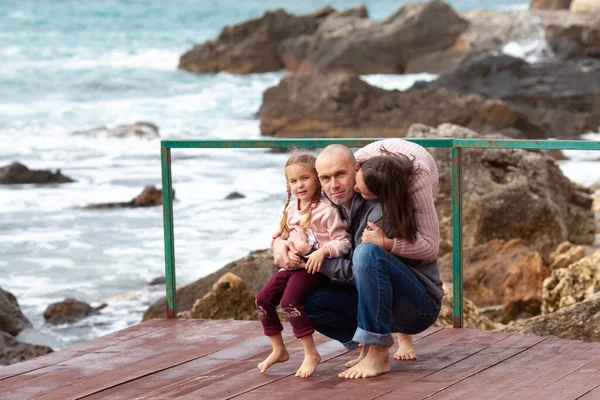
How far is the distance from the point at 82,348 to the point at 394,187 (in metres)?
1.71

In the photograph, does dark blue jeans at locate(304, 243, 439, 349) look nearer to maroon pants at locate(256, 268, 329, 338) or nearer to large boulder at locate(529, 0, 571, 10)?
maroon pants at locate(256, 268, 329, 338)

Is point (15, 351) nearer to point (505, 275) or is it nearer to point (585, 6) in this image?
point (505, 275)

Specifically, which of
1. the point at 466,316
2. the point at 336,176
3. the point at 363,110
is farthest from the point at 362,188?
the point at 363,110

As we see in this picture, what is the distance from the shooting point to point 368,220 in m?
3.69

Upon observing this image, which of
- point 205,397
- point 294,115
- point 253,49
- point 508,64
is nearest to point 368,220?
point 205,397

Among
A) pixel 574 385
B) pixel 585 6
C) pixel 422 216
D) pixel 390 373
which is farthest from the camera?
pixel 585 6

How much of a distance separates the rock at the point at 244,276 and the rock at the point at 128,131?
1556 cm

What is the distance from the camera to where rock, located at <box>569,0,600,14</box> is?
3472 centimetres

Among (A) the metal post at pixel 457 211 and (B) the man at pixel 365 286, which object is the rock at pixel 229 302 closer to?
(A) the metal post at pixel 457 211

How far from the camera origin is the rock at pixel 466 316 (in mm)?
5637

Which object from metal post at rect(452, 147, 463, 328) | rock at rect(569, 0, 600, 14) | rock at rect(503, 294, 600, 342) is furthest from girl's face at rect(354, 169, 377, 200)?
rock at rect(569, 0, 600, 14)

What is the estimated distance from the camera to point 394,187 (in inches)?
142

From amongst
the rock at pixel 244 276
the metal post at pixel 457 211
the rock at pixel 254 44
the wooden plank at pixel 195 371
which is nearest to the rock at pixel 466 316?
the metal post at pixel 457 211

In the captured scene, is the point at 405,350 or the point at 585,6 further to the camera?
the point at 585,6
